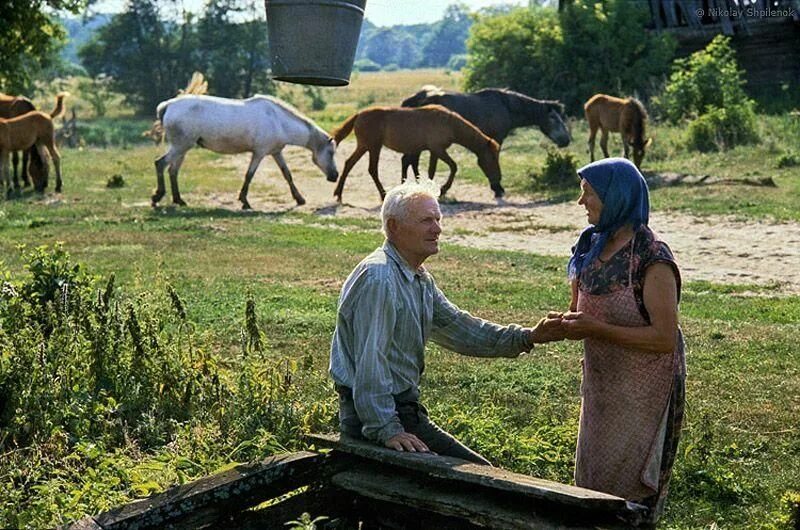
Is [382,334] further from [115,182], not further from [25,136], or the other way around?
[115,182]

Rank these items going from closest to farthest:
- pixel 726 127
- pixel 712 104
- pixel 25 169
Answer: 1. pixel 726 127
2. pixel 25 169
3. pixel 712 104

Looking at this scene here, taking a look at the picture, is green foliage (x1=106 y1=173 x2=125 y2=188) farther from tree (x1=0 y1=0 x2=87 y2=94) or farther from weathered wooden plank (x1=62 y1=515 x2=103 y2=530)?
weathered wooden plank (x1=62 y1=515 x2=103 y2=530)

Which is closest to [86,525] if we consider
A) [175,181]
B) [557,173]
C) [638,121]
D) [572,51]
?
[175,181]

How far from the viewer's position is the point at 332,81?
549 cm

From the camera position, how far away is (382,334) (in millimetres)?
4344

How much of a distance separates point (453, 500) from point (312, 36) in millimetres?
2454

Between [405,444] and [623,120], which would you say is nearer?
[405,444]

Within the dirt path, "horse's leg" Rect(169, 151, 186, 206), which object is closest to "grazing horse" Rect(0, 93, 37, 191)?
the dirt path

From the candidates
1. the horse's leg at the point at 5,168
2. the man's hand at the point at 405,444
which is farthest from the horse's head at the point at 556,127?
the man's hand at the point at 405,444

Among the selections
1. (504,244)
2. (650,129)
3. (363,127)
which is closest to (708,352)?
(504,244)

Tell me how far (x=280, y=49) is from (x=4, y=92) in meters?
23.6

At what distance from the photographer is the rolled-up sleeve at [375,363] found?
4340mm

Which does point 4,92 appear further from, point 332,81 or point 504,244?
point 332,81

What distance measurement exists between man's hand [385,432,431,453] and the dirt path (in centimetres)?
800
